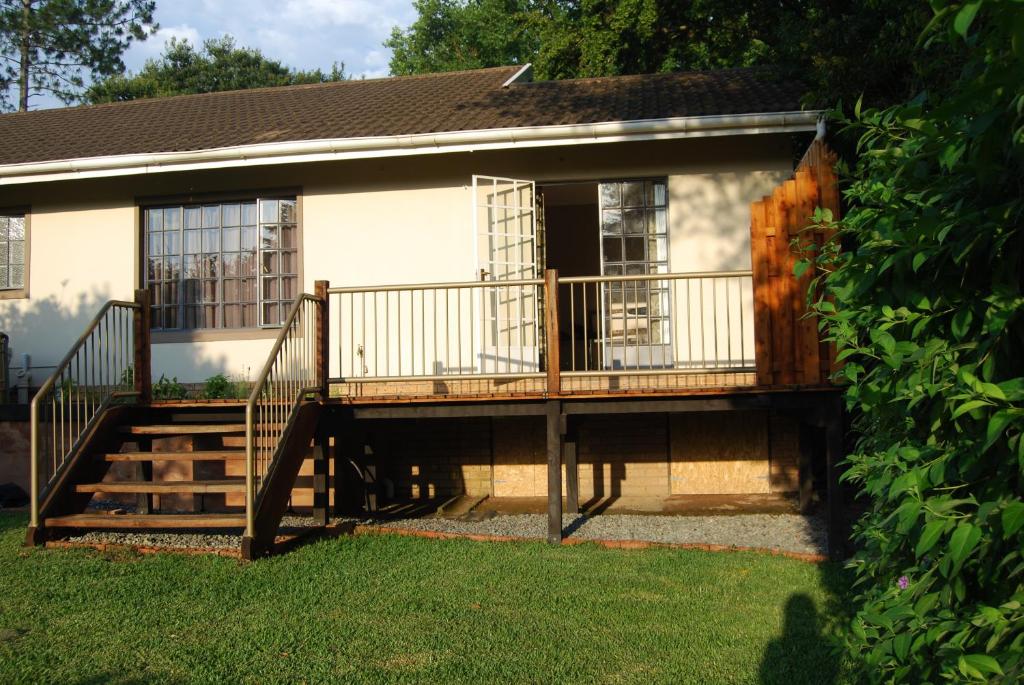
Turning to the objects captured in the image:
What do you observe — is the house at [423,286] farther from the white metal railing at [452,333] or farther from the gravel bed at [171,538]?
the gravel bed at [171,538]

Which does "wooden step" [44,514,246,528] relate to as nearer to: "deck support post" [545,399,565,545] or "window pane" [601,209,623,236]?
"deck support post" [545,399,565,545]

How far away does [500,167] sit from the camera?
9961mm

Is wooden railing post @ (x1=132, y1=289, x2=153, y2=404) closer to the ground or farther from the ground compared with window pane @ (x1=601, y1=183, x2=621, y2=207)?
Result: closer to the ground

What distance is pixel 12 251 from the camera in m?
11.2

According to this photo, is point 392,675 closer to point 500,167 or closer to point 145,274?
point 500,167

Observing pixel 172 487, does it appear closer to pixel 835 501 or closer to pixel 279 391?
pixel 279 391

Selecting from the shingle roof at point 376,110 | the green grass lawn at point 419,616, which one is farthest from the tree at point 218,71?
the green grass lawn at point 419,616

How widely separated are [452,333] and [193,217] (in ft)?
10.8

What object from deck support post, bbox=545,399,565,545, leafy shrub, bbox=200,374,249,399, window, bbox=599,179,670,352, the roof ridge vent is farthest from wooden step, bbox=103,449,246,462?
the roof ridge vent

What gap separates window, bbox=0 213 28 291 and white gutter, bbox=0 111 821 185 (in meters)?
0.96

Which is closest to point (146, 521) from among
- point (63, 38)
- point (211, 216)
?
point (211, 216)

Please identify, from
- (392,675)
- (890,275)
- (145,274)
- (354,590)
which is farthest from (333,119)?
(890,275)

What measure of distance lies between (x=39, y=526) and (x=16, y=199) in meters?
5.23

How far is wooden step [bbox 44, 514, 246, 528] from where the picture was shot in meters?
6.88
